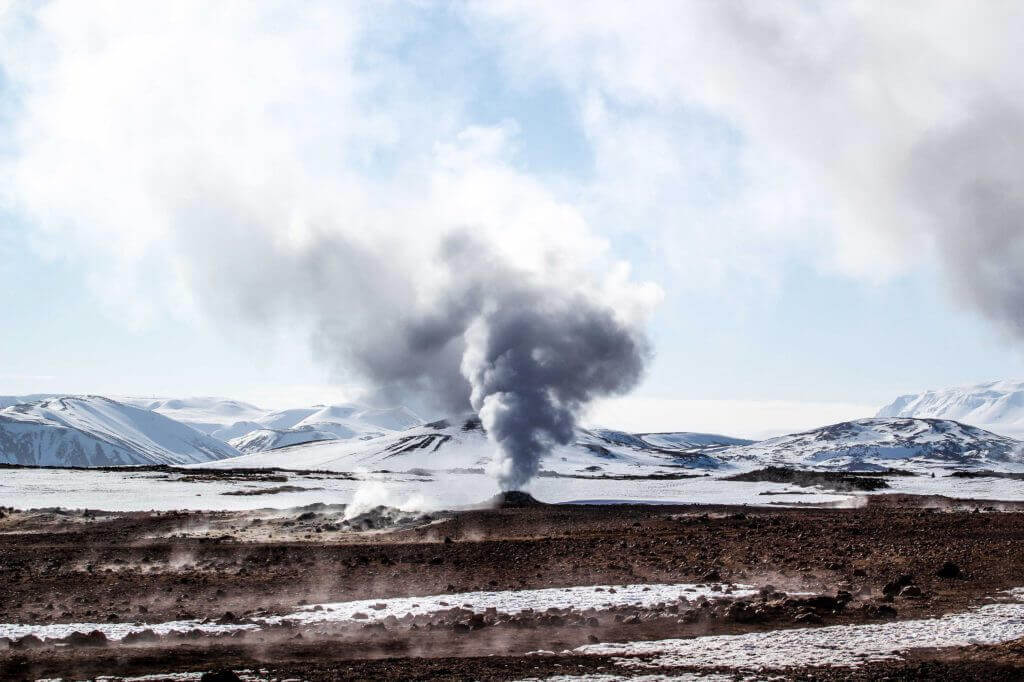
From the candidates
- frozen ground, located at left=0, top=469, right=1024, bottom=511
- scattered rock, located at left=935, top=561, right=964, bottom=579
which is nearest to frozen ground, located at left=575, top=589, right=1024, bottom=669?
scattered rock, located at left=935, top=561, right=964, bottom=579

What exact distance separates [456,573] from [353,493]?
52.4 m

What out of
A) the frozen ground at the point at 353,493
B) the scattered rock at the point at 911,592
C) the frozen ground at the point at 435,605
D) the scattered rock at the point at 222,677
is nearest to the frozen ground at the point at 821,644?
the scattered rock at the point at 911,592

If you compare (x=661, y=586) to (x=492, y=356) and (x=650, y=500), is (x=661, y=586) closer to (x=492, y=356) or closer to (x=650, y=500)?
(x=650, y=500)

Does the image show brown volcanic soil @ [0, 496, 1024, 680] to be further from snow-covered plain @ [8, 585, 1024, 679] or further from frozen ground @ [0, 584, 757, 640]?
frozen ground @ [0, 584, 757, 640]

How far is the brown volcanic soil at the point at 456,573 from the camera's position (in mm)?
17484

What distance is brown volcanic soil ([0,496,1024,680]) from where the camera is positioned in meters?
17.5

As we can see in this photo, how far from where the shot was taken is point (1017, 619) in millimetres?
19688

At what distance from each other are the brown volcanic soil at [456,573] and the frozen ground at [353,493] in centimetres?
1432

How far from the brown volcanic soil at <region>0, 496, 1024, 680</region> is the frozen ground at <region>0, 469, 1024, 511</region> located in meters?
14.3

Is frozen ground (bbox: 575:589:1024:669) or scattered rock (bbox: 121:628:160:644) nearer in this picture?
frozen ground (bbox: 575:589:1024:669)

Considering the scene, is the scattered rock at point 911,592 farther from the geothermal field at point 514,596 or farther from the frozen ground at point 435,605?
the frozen ground at point 435,605

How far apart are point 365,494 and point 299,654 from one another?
49311 millimetres

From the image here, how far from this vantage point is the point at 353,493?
7944 centimetres

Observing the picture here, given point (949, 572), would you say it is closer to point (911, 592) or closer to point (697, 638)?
point (911, 592)
